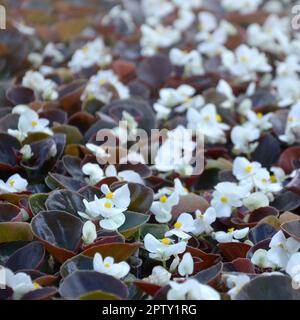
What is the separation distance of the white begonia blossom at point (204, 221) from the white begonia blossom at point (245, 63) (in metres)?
0.98

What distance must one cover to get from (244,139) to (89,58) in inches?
29.9

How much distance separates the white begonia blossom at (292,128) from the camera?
187 centimetres

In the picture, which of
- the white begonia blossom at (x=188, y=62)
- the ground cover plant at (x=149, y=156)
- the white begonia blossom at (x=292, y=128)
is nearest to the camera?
the ground cover plant at (x=149, y=156)

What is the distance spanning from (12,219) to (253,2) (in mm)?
1989

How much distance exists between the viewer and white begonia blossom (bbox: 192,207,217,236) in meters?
1.47

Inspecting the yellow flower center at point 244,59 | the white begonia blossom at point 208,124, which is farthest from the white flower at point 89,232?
the yellow flower center at point 244,59

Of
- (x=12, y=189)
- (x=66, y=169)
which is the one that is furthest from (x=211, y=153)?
(x=12, y=189)

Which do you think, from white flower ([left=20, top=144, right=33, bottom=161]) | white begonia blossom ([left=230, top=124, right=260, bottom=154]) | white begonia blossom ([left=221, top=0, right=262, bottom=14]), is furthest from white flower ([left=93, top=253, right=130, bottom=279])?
white begonia blossom ([left=221, top=0, right=262, bottom=14])

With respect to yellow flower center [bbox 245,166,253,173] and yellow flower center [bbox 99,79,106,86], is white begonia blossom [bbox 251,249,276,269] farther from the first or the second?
yellow flower center [bbox 99,79,106,86]

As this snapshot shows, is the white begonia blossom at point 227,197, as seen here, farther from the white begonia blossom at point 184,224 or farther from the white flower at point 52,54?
the white flower at point 52,54

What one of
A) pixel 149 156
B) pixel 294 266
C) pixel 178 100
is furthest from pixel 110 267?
pixel 178 100

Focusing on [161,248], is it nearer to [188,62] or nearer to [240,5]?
[188,62]

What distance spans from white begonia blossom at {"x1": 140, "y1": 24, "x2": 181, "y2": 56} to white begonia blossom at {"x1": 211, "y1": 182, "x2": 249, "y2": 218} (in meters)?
1.08

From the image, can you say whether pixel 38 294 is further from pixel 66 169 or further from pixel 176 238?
pixel 66 169
